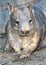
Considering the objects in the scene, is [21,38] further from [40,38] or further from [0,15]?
[0,15]

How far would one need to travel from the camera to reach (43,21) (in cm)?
654

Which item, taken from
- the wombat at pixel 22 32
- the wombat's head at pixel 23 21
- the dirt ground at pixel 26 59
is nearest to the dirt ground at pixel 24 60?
the dirt ground at pixel 26 59

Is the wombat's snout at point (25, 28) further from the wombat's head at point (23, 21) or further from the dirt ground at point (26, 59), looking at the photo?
the dirt ground at point (26, 59)

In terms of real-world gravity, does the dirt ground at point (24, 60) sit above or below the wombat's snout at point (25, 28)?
below

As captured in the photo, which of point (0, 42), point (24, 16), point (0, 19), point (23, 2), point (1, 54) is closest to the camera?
point (24, 16)

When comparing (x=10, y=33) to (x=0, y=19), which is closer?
(x=10, y=33)

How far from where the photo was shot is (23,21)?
18.7 ft

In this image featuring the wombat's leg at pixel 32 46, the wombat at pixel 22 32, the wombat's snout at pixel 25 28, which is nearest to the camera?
the wombat's snout at pixel 25 28

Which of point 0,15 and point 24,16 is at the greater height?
point 24,16

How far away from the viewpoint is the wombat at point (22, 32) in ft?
18.9

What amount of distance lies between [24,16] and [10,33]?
1.66 feet

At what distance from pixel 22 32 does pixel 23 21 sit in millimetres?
209

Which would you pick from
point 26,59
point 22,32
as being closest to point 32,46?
point 26,59

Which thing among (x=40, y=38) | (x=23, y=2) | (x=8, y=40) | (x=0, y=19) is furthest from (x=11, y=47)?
(x=23, y=2)
